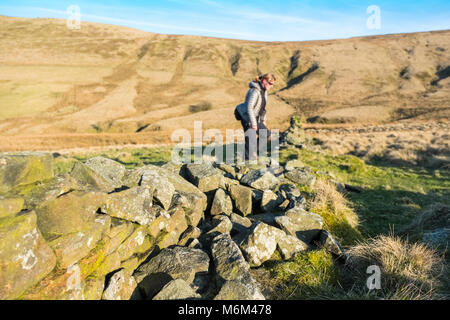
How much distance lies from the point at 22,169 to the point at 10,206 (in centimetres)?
76

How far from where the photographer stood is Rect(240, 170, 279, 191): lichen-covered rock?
7.34m

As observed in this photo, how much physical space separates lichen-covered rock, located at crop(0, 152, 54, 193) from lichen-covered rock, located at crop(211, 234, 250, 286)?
2.71 metres

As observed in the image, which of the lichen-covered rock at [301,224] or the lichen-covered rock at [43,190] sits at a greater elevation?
the lichen-covered rock at [43,190]

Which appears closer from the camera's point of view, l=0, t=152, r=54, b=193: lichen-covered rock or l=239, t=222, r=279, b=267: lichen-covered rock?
l=0, t=152, r=54, b=193: lichen-covered rock

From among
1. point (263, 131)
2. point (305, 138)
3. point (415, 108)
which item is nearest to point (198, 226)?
point (263, 131)

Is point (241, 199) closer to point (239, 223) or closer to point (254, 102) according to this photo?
point (239, 223)

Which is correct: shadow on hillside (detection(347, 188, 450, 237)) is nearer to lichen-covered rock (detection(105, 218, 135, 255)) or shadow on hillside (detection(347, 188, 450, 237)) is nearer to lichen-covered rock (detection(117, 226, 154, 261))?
lichen-covered rock (detection(117, 226, 154, 261))

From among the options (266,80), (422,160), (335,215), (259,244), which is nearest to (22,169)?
(259,244)

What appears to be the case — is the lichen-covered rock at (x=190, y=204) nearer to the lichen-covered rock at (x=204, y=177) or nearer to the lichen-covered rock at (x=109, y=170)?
the lichen-covered rock at (x=204, y=177)

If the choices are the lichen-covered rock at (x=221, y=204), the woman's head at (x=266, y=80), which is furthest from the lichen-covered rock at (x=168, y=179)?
the woman's head at (x=266, y=80)

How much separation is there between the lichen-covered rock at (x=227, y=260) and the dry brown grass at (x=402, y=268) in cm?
197

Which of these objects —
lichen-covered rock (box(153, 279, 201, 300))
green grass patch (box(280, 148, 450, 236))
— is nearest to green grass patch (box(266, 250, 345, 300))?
lichen-covered rock (box(153, 279, 201, 300))

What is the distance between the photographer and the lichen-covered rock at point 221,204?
19.2 ft
